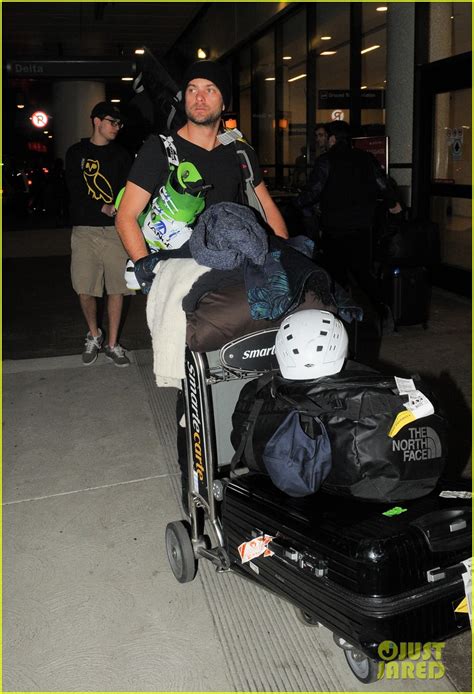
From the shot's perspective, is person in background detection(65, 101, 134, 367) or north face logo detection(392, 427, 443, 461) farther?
person in background detection(65, 101, 134, 367)

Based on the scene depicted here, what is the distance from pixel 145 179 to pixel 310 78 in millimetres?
10890

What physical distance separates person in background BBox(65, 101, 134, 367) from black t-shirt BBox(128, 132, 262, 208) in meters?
2.86

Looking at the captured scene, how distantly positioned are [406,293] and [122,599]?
465 centimetres

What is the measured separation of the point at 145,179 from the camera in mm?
3367

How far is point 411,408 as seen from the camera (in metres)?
2.43

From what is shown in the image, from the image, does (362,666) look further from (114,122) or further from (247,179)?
(114,122)

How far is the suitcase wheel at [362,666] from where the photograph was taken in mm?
2555

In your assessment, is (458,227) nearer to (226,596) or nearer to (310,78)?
(310,78)

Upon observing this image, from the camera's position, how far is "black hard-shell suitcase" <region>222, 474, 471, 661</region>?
7.27ft

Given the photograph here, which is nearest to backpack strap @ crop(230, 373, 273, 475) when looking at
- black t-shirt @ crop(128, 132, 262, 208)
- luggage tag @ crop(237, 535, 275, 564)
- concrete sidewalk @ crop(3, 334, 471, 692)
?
luggage tag @ crop(237, 535, 275, 564)

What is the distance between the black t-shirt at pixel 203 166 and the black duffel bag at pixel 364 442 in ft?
4.36

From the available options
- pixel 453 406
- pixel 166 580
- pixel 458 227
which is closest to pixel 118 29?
pixel 458 227

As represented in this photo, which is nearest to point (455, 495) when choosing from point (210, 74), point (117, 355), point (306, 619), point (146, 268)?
point (306, 619)

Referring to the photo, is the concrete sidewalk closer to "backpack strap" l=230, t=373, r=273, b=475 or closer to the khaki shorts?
"backpack strap" l=230, t=373, r=273, b=475
